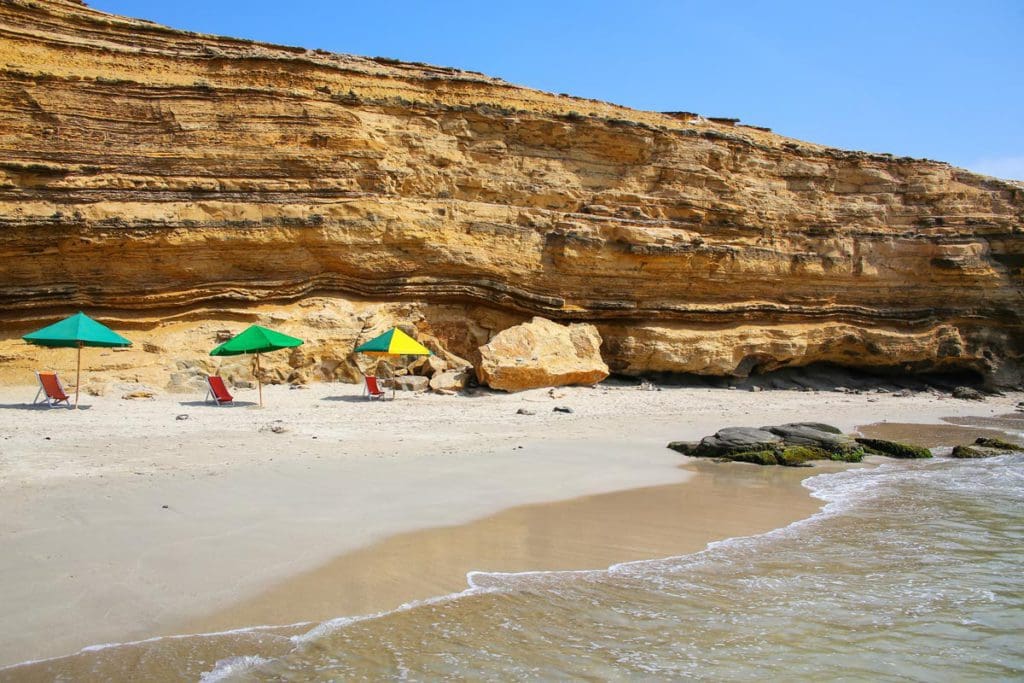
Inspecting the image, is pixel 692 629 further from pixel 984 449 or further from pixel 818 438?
pixel 984 449

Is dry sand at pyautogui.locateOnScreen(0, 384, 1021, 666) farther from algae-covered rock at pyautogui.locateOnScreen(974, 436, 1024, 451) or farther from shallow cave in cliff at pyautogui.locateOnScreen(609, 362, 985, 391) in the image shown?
shallow cave in cliff at pyautogui.locateOnScreen(609, 362, 985, 391)

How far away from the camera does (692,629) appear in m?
4.36

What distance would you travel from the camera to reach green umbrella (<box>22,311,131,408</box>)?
11320 mm

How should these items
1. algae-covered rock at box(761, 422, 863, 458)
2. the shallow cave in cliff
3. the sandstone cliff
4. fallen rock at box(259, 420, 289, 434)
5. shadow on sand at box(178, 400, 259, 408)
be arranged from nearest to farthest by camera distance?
fallen rock at box(259, 420, 289, 434), algae-covered rock at box(761, 422, 863, 458), shadow on sand at box(178, 400, 259, 408), the sandstone cliff, the shallow cave in cliff

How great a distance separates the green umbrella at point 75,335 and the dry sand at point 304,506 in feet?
3.28

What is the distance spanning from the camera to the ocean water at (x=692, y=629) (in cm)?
366

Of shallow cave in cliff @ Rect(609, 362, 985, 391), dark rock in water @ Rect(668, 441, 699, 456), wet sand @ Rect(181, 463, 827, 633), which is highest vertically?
shallow cave in cliff @ Rect(609, 362, 985, 391)

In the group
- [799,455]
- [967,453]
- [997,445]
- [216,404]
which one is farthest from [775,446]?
[216,404]

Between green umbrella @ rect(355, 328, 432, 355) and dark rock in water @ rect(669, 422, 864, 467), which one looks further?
green umbrella @ rect(355, 328, 432, 355)

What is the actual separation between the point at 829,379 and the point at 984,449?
30.7 ft

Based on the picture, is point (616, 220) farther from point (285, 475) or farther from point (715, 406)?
point (285, 475)

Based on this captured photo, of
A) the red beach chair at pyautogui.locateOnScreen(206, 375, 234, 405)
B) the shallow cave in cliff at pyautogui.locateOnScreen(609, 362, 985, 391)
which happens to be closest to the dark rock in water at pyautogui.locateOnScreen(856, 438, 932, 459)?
the shallow cave in cliff at pyautogui.locateOnScreen(609, 362, 985, 391)

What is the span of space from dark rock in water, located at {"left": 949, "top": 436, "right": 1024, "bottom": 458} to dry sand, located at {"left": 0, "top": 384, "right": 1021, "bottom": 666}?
3194mm

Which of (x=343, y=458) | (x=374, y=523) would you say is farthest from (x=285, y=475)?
(x=374, y=523)
